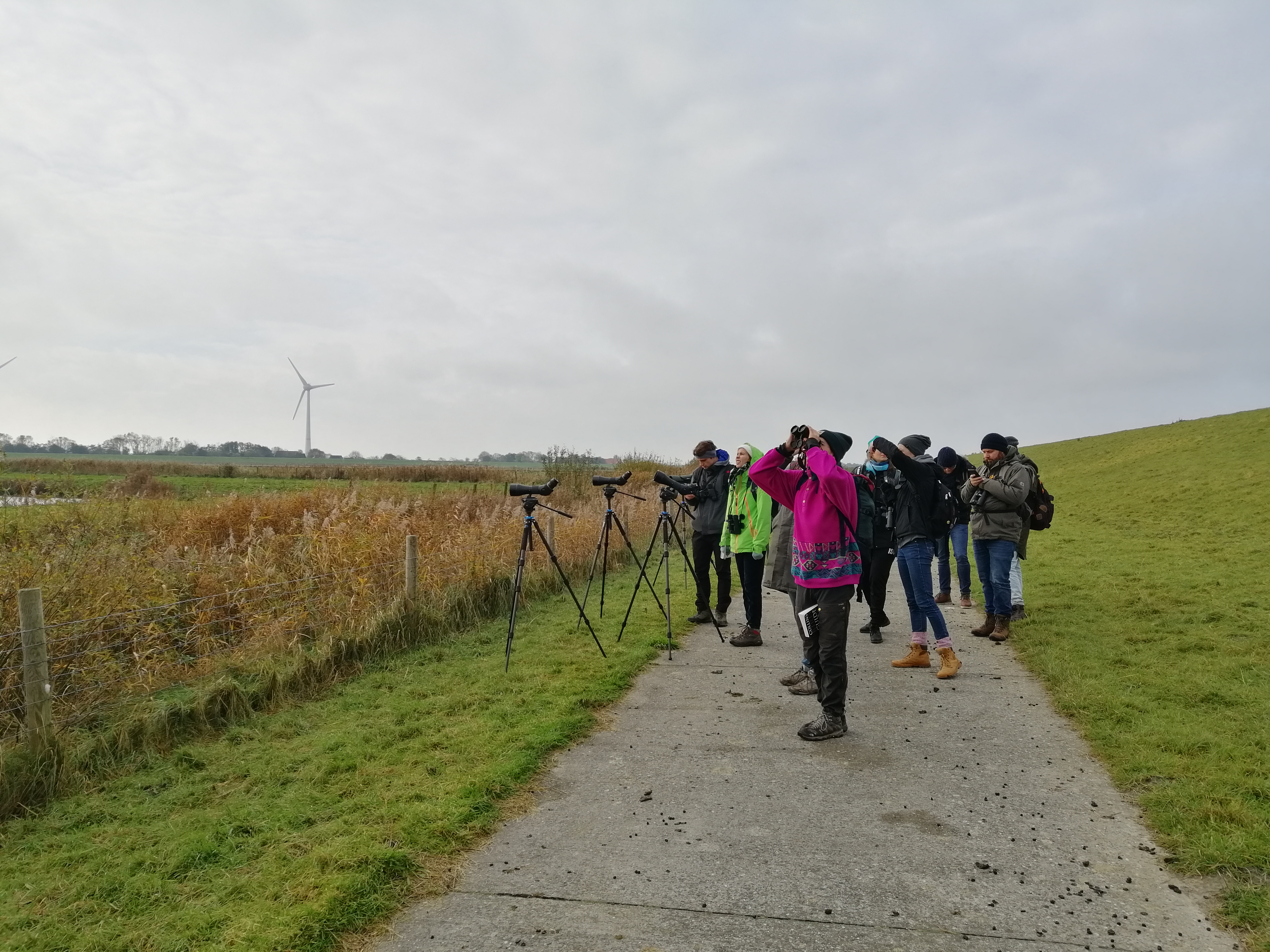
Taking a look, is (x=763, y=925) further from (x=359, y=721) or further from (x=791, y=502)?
(x=359, y=721)

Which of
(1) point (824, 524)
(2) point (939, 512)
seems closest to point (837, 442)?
(1) point (824, 524)

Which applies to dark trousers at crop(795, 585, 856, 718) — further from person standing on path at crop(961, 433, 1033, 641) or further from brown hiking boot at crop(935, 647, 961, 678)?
person standing on path at crop(961, 433, 1033, 641)

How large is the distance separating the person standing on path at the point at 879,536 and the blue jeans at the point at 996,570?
0.93 m

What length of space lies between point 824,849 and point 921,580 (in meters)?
3.42

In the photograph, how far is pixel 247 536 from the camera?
10.7 metres

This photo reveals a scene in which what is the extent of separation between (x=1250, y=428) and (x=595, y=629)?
34.6 metres

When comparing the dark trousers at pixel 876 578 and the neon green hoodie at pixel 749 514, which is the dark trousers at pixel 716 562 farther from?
the dark trousers at pixel 876 578

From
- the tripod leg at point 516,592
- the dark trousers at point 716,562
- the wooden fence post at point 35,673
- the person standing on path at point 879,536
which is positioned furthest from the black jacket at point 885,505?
the wooden fence post at point 35,673

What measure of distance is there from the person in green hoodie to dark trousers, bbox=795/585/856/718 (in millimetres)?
2278

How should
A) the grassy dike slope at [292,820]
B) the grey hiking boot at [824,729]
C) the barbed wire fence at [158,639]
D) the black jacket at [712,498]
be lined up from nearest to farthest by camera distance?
the grassy dike slope at [292,820] < the barbed wire fence at [158,639] < the grey hiking boot at [824,729] < the black jacket at [712,498]

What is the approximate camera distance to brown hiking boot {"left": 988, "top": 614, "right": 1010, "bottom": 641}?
25.4 feet

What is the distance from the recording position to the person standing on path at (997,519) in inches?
293

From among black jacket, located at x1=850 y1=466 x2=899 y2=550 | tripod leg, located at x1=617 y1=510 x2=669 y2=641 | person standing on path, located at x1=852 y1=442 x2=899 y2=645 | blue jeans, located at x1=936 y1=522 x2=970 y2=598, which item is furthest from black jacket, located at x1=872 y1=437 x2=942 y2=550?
blue jeans, located at x1=936 y1=522 x2=970 y2=598

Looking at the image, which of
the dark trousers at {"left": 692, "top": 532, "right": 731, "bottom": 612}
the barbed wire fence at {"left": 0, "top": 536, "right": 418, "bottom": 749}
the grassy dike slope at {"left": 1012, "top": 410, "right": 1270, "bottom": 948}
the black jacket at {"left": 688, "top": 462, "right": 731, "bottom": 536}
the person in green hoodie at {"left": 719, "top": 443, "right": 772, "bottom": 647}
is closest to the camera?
the grassy dike slope at {"left": 1012, "top": 410, "right": 1270, "bottom": 948}
